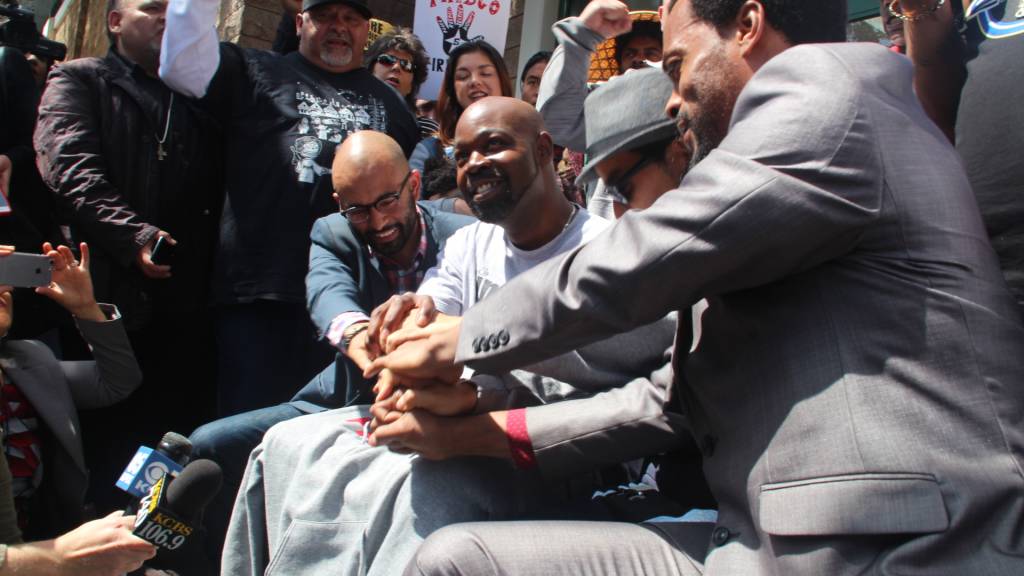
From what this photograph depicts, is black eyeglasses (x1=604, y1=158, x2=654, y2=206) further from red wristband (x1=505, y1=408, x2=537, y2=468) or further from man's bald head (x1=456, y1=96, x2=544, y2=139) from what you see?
red wristband (x1=505, y1=408, x2=537, y2=468)

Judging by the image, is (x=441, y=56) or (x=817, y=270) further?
(x=441, y=56)

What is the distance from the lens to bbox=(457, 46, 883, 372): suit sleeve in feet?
4.70

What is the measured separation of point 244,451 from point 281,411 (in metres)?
0.18

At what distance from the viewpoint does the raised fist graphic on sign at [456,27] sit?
215 inches

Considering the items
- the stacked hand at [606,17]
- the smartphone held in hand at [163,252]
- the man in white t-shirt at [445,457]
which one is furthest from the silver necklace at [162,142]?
the man in white t-shirt at [445,457]

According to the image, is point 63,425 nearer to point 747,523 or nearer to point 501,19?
point 747,523

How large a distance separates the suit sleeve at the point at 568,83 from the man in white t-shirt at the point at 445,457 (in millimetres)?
1540

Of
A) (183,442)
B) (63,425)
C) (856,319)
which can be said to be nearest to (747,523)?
(856,319)

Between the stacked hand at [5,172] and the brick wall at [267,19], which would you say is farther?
the brick wall at [267,19]

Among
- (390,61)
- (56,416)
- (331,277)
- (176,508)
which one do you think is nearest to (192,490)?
(176,508)

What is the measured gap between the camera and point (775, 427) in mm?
1539

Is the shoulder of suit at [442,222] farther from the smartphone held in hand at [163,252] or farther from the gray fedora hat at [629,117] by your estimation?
the smartphone held in hand at [163,252]

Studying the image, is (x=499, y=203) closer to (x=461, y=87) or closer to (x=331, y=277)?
(x=331, y=277)

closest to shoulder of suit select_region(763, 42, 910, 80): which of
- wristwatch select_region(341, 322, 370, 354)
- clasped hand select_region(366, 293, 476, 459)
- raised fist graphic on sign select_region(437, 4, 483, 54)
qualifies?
clasped hand select_region(366, 293, 476, 459)
